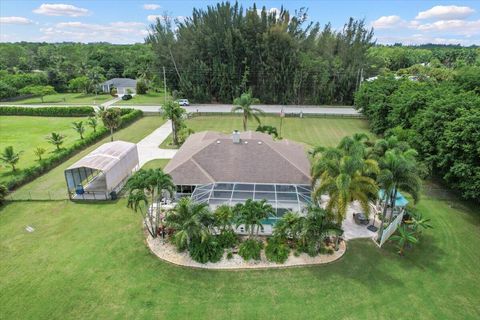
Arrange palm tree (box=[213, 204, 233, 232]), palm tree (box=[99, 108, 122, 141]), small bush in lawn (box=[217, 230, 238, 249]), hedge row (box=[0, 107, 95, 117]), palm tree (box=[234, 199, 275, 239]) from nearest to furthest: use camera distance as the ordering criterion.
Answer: palm tree (box=[234, 199, 275, 239]), palm tree (box=[213, 204, 233, 232]), small bush in lawn (box=[217, 230, 238, 249]), palm tree (box=[99, 108, 122, 141]), hedge row (box=[0, 107, 95, 117])

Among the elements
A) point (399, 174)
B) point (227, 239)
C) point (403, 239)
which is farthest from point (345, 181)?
point (227, 239)

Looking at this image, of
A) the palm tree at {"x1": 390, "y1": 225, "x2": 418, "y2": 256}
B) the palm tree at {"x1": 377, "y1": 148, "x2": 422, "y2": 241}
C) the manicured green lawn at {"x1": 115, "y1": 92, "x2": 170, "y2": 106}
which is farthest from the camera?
the manicured green lawn at {"x1": 115, "y1": 92, "x2": 170, "y2": 106}

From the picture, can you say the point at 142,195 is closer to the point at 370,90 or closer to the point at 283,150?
the point at 283,150

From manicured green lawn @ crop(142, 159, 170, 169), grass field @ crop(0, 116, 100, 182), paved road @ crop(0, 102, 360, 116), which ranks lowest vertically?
manicured green lawn @ crop(142, 159, 170, 169)

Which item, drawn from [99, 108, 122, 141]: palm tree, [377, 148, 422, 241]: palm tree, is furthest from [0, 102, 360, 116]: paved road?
[377, 148, 422, 241]: palm tree

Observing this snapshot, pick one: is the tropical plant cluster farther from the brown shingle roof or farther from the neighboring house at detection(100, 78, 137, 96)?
the neighboring house at detection(100, 78, 137, 96)

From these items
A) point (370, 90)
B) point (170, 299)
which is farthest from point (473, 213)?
point (370, 90)

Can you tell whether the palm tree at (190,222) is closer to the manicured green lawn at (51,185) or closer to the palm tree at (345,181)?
the palm tree at (345,181)

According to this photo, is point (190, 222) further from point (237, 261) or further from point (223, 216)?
point (237, 261)
